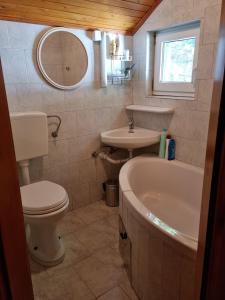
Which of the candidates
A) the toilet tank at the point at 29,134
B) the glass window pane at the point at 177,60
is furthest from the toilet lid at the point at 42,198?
the glass window pane at the point at 177,60

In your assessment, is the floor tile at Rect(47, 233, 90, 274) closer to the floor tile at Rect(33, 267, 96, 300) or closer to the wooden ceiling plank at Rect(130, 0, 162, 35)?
the floor tile at Rect(33, 267, 96, 300)

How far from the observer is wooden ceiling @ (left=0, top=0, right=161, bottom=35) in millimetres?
1736

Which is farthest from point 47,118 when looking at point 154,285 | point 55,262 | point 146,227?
point 154,285

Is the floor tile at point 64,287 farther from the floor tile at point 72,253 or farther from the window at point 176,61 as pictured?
the window at point 176,61

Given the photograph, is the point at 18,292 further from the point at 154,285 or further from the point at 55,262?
the point at 55,262

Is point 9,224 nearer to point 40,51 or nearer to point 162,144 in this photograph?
point 40,51

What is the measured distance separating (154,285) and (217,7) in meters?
1.96

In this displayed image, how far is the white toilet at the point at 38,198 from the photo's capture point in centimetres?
165

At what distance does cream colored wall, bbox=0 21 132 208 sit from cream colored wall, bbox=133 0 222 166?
0.45 m

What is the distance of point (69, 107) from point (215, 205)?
74.7 inches

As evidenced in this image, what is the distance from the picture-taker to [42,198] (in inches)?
68.2

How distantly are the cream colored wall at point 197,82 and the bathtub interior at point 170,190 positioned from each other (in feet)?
0.51

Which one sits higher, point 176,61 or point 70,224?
point 176,61

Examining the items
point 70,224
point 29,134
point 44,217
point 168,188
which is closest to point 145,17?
point 29,134
